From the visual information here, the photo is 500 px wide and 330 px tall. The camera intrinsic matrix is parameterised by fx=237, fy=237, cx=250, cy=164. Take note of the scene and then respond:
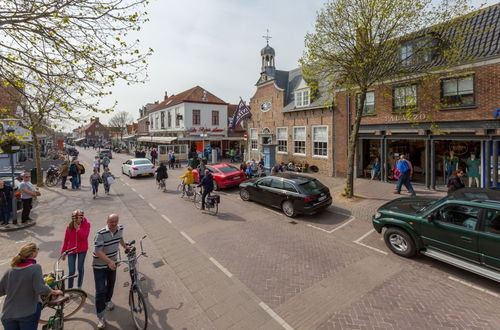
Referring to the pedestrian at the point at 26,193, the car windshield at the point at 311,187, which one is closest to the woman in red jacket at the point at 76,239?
the pedestrian at the point at 26,193

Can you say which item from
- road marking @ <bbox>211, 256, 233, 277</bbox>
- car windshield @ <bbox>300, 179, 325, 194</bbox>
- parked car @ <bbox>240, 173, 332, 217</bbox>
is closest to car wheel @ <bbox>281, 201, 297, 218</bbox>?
parked car @ <bbox>240, 173, 332, 217</bbox>

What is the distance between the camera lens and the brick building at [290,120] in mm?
16656

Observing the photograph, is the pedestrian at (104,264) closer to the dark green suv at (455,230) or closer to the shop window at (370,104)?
the dark green suv at (455,230)

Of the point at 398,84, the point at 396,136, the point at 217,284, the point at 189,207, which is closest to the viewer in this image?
the point at 217,284

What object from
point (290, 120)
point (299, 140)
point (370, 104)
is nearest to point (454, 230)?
point (370, 104)

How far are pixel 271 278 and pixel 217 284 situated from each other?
3.73 feet

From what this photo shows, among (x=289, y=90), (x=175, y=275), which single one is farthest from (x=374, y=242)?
(x=289, y=90)

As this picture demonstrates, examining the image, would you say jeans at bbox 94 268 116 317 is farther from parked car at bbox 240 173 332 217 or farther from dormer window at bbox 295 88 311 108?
dormer window at bbox 295 88 311 108

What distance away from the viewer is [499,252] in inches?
171

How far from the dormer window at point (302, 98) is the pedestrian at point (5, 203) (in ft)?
55.0

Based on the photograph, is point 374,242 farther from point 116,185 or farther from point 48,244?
point 116,185

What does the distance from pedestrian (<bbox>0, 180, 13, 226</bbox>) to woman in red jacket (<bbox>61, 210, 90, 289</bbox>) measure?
6082mm

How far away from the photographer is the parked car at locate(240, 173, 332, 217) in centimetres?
848

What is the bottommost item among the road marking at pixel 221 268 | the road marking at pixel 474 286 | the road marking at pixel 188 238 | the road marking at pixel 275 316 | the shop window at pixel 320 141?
the road marking at pixel 275 316
